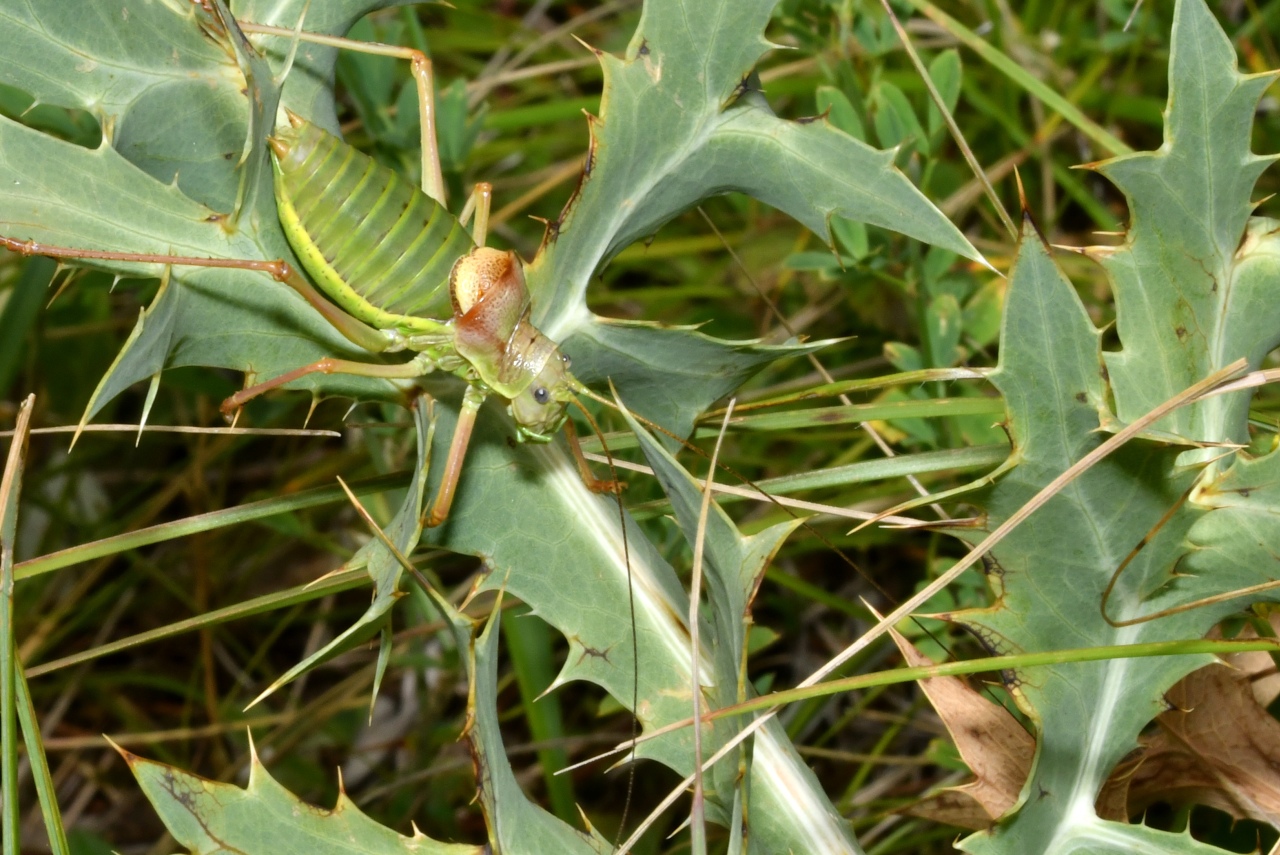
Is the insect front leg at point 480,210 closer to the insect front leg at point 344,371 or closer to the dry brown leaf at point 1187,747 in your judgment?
the insect front leg at point 344,371

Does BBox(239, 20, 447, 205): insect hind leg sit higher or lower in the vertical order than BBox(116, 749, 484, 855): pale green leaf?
higher

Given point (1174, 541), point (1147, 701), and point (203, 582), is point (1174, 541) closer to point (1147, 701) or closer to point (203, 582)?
point (1147, 701)

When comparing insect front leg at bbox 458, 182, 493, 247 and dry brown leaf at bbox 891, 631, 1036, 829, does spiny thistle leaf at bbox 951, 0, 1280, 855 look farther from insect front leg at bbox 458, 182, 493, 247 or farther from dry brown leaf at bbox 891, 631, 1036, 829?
insect front leg at bbox 458, 182, 493, 247

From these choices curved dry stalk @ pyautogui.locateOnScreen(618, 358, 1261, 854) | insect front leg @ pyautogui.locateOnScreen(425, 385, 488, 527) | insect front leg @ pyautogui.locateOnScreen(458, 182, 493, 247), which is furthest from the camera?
insect front leg @ pyautogui.locateOnScreen(458, 182, 493, 247)

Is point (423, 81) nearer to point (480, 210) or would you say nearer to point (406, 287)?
point (480, 210)

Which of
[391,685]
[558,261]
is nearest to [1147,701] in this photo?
Result: [558,261]

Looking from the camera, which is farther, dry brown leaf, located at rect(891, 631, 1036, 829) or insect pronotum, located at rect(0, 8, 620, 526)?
insect pronotum, located at rect(0, 8, 620, 526)

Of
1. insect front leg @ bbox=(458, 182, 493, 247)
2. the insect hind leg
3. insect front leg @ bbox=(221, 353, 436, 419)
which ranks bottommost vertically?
insect front leg @ bbox=(221, 353, 436, 419)

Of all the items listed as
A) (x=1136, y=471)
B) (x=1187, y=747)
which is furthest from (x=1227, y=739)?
(x=1136, y=471)

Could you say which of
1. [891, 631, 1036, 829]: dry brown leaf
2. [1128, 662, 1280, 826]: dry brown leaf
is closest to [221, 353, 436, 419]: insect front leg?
[891, 631, 1036, 829]: dry brown leaf
